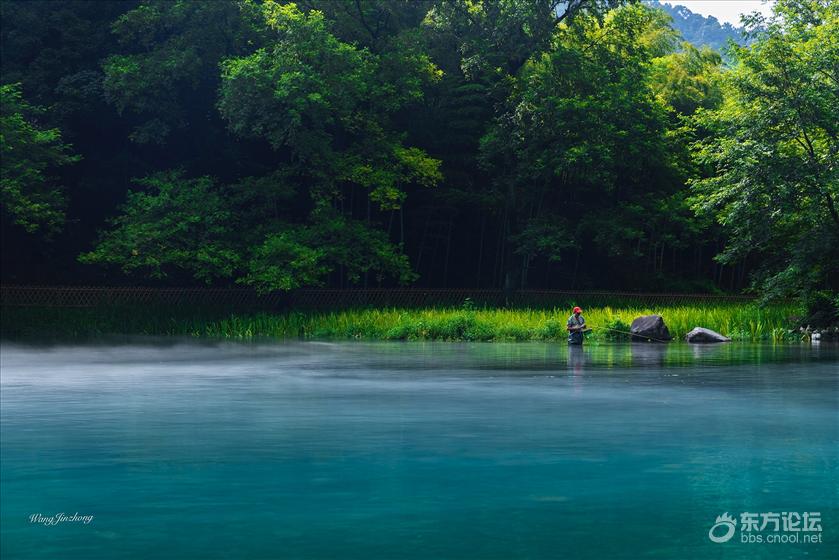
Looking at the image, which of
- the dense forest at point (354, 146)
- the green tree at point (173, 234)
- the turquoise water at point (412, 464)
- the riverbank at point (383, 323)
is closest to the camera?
the turquoise water at point (412, 464)

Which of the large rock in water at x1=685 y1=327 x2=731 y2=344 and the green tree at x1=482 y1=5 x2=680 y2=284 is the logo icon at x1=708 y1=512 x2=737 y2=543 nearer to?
the large rock in water at x1=685 y1=327 x2=731 y2=344

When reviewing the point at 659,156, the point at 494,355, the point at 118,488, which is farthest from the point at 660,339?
the point at 118,488

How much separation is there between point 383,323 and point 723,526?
31.2 meters

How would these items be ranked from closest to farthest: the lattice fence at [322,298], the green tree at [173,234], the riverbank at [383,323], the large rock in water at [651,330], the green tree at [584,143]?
the large rock in water at [651,330], the riverbank at [383,323], the green tree at [173,234], the lattice fence at [322,298], the green tree at [584,143]

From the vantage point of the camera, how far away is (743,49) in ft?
121

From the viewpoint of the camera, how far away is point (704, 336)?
35.7 metres

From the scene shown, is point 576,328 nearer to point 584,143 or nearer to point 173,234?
point 584,143

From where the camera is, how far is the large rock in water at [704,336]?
35.6m

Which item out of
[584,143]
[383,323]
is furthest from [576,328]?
[584,143]

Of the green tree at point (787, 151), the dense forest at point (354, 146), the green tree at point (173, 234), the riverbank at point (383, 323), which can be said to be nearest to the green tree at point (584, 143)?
the dense forest at point (354, 146)

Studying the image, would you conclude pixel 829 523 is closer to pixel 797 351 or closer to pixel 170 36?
pixel 797 351

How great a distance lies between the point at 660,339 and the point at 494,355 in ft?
31.6

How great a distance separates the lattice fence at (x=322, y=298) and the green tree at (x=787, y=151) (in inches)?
508

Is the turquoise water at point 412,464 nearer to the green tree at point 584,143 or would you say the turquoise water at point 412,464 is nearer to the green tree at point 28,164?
the green tree at point 28,164
